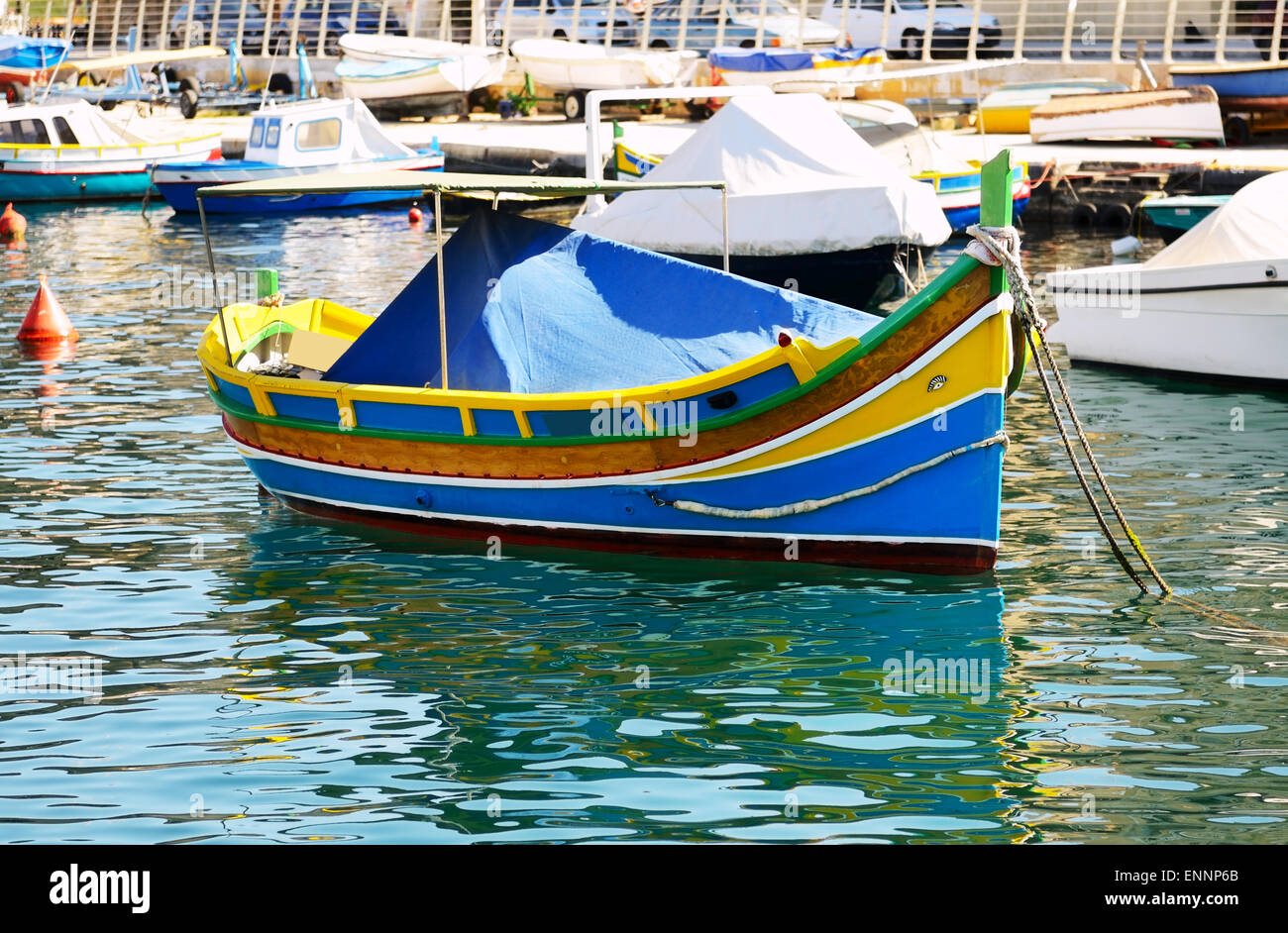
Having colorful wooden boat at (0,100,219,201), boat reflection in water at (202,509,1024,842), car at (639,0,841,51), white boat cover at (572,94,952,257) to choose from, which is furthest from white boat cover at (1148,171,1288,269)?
car at (639,0,841,51)

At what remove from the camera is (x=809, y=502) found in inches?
408

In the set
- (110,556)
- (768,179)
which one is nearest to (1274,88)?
(768,179)

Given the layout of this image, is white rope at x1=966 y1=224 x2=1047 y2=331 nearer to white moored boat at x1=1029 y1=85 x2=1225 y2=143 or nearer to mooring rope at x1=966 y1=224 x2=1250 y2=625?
mooring rope at x1=966 y1=224 x2=1250 y2=625

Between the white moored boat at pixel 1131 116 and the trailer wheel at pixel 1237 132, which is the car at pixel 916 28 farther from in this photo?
the trailer wheel at pixel 1237 132

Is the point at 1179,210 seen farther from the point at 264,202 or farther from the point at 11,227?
the point at 11,227

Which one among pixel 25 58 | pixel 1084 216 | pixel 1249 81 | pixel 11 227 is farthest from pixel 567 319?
pixel 25 58

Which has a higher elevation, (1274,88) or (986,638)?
(1274,88)

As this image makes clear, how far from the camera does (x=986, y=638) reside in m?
9.30

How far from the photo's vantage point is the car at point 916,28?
134 feet

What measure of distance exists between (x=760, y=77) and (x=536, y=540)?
29368 millimetres

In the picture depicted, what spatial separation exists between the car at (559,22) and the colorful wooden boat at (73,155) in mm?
14408

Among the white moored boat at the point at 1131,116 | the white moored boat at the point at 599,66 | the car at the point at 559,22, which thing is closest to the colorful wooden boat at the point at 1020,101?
the white moored boat at the point at 1131,116

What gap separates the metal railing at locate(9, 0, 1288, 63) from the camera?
3856 cm
